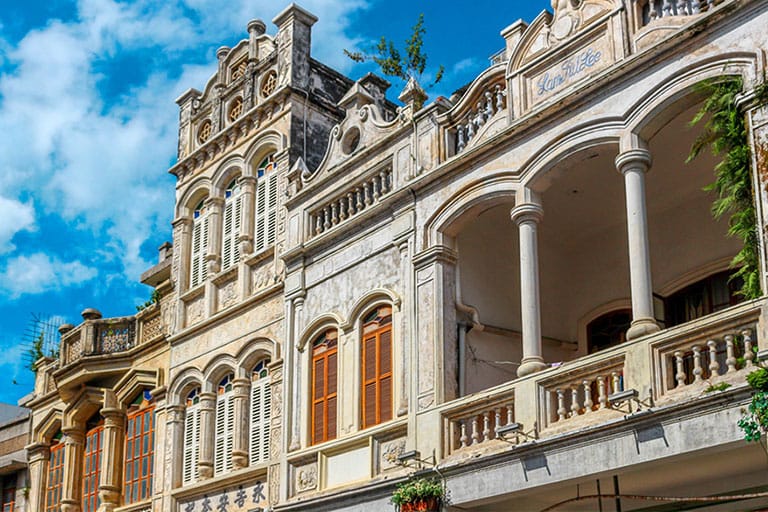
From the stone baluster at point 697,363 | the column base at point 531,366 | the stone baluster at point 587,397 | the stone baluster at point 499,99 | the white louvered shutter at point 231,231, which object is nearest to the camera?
the stone baluster at point 697,363

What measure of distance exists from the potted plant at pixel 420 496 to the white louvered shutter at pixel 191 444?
562cm

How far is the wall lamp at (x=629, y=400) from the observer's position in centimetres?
1096

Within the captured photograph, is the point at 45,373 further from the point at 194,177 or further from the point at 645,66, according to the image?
the point at 645,66

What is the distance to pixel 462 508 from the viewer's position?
1294 cm

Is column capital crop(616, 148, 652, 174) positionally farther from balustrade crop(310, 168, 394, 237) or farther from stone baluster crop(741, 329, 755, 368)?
balustrade crop(310, 168, 394, 237)

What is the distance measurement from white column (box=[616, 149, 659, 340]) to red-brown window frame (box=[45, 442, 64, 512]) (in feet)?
44.2

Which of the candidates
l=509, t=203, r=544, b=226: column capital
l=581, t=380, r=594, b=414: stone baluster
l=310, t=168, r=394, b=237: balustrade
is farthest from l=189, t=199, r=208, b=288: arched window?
l=581, t=380, r=594, b=414: stone baluster

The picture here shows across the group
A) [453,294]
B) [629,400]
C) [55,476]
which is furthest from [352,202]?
[55,476]

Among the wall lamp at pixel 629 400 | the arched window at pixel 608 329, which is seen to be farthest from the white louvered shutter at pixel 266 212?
the wall lamp at pixel 629 400

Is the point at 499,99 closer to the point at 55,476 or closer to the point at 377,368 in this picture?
the point at 377,368

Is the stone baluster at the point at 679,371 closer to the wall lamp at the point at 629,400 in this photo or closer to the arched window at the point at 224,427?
the wall lamp at the point at 629,400

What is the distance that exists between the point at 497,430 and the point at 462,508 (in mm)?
1183

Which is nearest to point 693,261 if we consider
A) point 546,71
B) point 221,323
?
point 546,71

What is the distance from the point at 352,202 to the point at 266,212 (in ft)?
8.83
